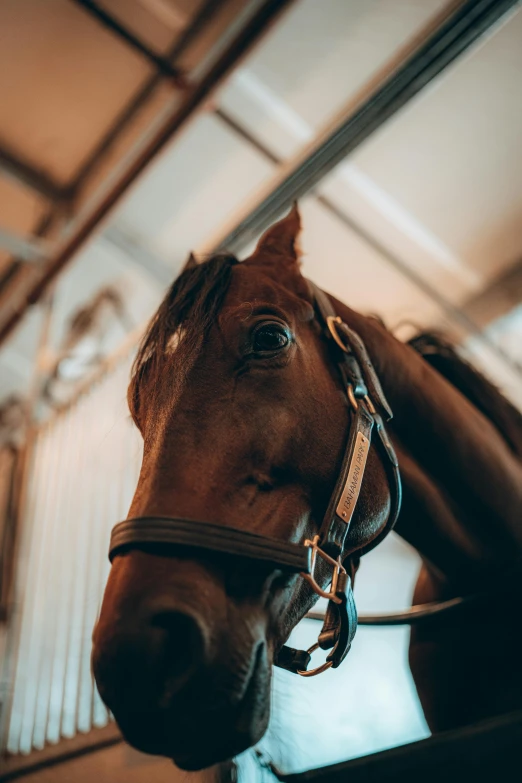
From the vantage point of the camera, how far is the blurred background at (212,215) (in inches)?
73.7

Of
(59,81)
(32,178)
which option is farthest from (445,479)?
(32,178)

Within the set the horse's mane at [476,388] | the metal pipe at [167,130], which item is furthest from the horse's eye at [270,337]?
the metal pipe at [167,130]

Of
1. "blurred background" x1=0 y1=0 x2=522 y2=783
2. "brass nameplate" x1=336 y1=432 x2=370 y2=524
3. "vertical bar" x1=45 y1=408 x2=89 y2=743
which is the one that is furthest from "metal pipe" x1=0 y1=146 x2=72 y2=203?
"brass nameplate" x1=336 y1=432 x2=370 y2=524

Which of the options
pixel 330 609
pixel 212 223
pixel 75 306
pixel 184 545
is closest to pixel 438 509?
pixel 330 609

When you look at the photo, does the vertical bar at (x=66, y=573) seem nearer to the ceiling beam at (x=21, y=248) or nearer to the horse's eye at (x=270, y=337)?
the ceiling beam at (x=21, y=248)

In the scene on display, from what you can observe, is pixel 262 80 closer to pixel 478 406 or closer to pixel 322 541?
pixel 478 406

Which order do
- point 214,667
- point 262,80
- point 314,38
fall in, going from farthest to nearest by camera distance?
point 262,80 → point 314,38 → point 214,667

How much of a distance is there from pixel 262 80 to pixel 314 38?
0.34 metres

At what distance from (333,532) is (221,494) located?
7.8 inches

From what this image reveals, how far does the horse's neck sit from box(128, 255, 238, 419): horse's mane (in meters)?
0.33

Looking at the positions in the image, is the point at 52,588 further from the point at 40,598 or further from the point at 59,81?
the point at 59,81

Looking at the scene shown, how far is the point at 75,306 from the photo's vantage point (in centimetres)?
440

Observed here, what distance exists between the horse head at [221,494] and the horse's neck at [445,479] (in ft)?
0.70

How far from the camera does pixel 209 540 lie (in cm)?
82
